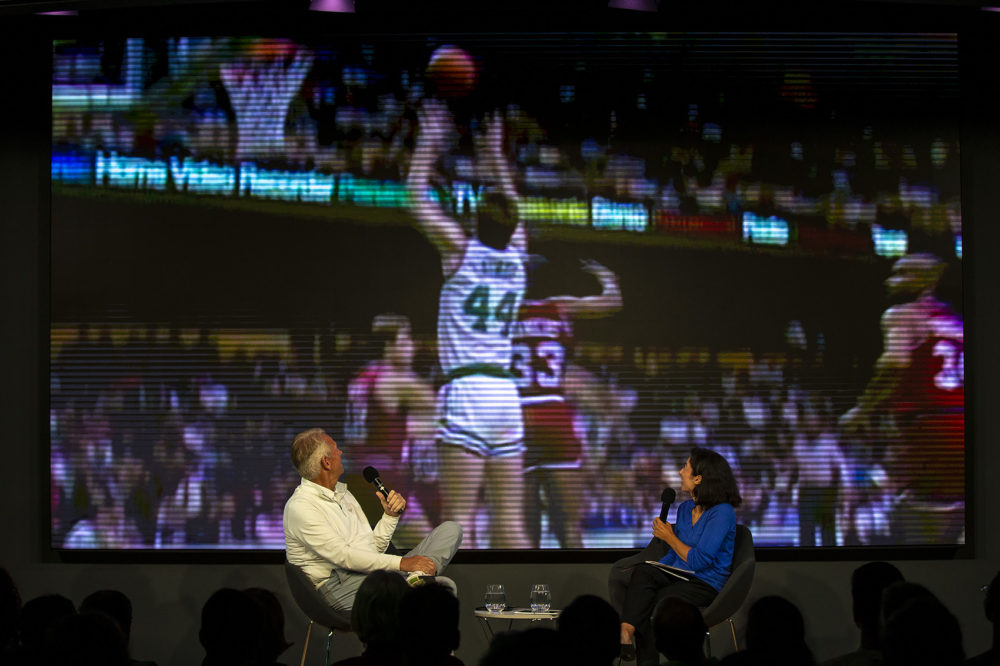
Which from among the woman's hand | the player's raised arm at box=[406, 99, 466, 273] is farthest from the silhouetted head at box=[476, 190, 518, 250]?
the woman's hand

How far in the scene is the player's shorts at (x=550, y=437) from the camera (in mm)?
5723

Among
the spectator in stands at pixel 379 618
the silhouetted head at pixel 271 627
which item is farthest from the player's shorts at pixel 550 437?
the spectator in stands at pixel 379 618

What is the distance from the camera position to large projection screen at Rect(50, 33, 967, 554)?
5.73 meters

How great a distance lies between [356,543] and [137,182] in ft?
8.07

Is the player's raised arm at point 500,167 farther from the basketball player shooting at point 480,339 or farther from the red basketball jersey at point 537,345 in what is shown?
the red basketball jersey at point 537,345

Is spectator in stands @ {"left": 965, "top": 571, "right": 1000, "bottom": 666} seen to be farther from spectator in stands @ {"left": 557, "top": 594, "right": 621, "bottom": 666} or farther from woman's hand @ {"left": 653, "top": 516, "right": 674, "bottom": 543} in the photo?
woman's hand @ {"left": 653, "top": 516, "right": 674, "bottom": 543}

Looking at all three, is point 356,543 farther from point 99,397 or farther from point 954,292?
point 954,292

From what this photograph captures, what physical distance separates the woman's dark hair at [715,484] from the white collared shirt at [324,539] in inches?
58.3

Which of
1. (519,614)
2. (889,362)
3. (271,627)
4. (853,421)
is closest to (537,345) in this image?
(519,614)

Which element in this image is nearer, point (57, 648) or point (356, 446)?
point (57, 648)

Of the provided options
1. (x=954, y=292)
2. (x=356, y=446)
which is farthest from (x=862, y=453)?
(x=356, y=446)

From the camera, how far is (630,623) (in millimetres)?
4871

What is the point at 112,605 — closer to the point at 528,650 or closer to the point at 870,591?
the point at 528,650

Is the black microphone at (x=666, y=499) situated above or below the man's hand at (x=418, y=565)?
above
